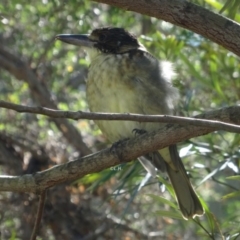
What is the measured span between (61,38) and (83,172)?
1.24 meters

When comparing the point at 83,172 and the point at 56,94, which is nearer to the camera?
the point at 83,172

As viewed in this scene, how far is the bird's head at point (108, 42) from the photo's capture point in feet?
12.8

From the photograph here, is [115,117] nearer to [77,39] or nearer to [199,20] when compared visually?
[199,20]

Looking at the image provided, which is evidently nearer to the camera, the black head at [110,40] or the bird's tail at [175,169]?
the bird's tail at [175,169]

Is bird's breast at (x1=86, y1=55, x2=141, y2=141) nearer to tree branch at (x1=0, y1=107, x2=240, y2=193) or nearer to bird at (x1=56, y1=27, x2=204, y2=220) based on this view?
bird at (x1=56, y1=27, x2=204, y2=220)

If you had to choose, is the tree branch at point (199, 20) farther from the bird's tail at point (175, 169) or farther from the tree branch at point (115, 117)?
the bird's tail at point (175, 169)

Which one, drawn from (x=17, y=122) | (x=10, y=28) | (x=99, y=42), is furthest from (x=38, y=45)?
(x=99, y=42)

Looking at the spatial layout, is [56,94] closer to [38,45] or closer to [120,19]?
[38,45]

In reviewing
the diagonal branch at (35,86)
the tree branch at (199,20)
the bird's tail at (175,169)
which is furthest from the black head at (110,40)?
the tree branch at (199,20)

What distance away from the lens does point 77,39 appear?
381 cm

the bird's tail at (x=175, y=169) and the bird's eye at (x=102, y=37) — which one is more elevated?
the bird's eye at (x=102, y=37)

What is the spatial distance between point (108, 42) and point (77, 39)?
22 cm

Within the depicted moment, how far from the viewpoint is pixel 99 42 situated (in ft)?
13.0

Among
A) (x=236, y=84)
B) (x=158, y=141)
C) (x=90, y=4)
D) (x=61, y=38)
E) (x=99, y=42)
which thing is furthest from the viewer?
(x=90, y=4)
